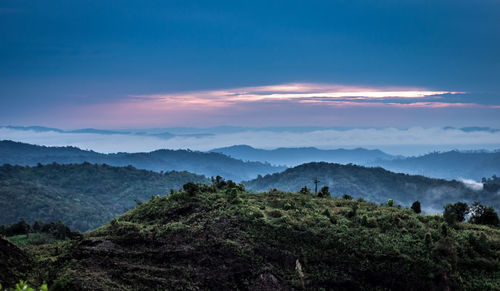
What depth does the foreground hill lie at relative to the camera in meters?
18.2

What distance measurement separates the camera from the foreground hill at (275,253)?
1822 cm

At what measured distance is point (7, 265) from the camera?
16547 millimetres

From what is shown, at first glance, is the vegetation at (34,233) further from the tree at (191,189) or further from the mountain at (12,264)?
the mountain at (12,264)

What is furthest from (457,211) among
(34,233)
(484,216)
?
(34,233)

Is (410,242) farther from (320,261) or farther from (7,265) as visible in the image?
(7,265)

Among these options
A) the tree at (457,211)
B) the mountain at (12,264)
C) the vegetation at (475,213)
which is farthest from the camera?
the vegetation at (475,213)

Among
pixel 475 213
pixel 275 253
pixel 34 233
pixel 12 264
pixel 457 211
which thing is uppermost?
pixel 457 211

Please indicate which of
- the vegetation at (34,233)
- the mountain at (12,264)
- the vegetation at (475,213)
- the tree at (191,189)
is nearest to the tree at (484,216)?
the vegetation at (475,213)

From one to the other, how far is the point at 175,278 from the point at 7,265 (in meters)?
7.85

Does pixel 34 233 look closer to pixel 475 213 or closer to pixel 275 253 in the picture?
pixel 275 253

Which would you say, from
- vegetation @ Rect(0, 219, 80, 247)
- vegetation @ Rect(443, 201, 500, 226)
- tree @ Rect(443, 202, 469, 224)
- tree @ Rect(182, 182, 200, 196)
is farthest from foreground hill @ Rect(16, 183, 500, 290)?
vegetation @ Rect(0, 219, 80, 247)

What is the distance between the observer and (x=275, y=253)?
20.3 metres

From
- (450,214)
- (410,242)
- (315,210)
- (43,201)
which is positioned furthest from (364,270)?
(43,201)

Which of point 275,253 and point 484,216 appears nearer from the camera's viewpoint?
point 275,253
